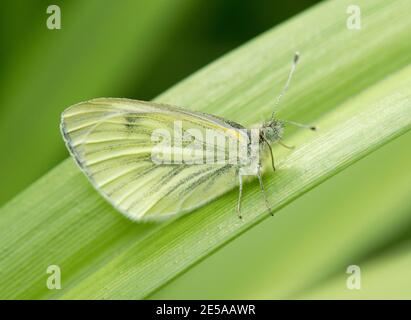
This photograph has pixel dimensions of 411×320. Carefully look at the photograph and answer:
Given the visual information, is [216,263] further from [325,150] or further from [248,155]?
[325,150]

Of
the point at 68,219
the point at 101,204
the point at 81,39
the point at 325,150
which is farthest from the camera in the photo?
the point at 81,39

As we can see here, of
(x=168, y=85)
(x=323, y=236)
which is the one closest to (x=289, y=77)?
(x=323, y=236)

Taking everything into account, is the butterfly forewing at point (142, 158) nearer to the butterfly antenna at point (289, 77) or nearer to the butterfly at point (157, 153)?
the butterfly at point (157, 153)

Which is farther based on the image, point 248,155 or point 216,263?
point 248,155

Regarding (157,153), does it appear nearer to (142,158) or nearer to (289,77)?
(142,158)

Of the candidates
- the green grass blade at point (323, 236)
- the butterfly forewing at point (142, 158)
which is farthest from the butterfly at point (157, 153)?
the green grass blade at point (323, 236)

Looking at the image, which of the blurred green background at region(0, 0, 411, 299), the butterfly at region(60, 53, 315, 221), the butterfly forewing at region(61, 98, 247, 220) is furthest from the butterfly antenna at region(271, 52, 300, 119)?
the blurred green background at region(0, 0, 411, 299)

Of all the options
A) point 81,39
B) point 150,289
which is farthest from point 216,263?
point 81,39
